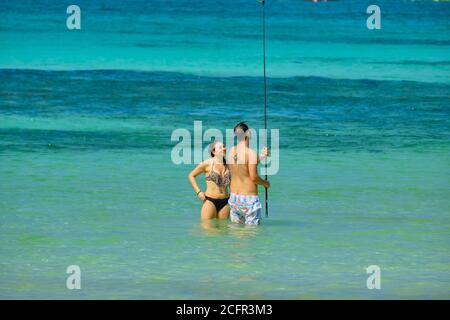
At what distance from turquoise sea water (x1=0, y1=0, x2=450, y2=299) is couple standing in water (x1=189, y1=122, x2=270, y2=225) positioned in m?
0.28

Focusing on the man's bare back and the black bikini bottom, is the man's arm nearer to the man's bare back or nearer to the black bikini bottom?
the man's bare back

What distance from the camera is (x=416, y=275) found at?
43.3ft

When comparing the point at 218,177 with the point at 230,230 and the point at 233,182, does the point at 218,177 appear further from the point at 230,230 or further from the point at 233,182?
the point at 230,230

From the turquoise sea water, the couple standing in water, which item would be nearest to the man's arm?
the couple standing in water

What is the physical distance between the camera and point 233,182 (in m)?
14.2

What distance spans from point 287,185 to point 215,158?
4.67 m

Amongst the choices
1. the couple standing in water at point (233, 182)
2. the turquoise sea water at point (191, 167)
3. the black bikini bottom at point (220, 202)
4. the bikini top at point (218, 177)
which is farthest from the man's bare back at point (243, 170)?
the turquoise sea water at point (191, 167)

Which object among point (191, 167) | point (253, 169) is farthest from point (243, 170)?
point (191, 167)

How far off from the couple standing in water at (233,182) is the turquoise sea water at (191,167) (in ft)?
0.91

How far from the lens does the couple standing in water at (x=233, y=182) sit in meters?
14.0

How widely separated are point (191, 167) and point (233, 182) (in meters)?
6.80

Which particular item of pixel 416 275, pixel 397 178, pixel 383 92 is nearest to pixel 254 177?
pixel 416 275

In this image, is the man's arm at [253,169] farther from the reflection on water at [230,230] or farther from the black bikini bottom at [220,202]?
the reflection on water at [230,230]
